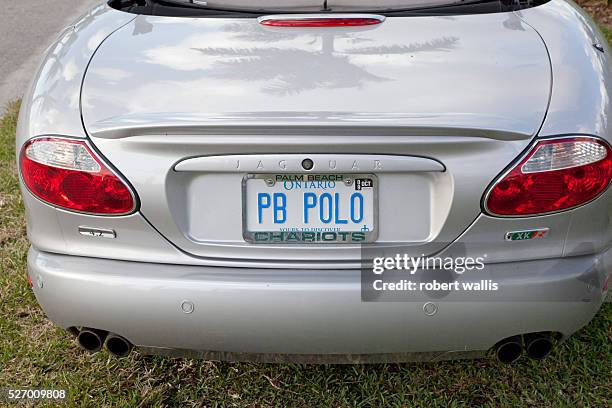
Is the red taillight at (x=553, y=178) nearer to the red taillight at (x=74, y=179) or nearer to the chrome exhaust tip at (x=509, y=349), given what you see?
the chrome exhaust tip at (x=509, y=349)

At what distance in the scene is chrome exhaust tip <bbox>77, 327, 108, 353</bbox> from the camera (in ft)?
7.07

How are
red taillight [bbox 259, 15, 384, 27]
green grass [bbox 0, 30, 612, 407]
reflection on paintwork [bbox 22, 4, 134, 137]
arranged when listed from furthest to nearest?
green grass [bbox 0, 30, 612, 407] → red taillight [bbox 259, 15, 384, 27] → reflection on paintwork [bbox 22, 4, 134, 137]

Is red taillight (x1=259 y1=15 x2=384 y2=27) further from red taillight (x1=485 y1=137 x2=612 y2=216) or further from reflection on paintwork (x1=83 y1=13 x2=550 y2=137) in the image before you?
red taillight (x1=485 y1=137 x2=612 y2=216)

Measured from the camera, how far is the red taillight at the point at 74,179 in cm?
196

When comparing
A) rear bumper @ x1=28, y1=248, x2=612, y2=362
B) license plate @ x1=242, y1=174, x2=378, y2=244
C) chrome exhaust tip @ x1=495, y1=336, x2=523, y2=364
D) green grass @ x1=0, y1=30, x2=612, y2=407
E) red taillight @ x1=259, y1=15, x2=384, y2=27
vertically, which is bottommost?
green grass @ x1=0, y1=30, x2=612, y2=407

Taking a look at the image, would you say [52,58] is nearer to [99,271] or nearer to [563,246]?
[99,271]

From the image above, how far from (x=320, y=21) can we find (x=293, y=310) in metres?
0.95

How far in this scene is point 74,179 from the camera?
1994mm

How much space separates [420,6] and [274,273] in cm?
111

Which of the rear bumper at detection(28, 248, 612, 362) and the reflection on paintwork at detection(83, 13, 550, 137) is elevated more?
the reflection on paintwork at detection(83, 13, 550, 137)

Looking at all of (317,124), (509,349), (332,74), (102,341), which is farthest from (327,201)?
(102,341)

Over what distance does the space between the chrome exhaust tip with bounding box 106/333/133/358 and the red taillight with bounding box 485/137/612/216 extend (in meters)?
1.13

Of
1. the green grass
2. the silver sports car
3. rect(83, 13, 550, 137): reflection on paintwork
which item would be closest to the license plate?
the silver sports car

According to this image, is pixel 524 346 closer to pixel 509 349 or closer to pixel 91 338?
pixel 509 349
